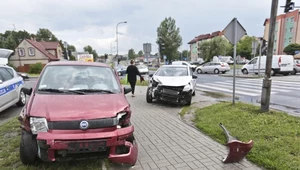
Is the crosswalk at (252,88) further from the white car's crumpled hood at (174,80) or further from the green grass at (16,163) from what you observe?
the green grass at (16,163)

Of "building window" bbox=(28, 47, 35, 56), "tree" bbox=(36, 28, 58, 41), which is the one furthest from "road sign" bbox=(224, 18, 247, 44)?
"tree" bbox=(36, 28, 58, 41)

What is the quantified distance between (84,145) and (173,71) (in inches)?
272

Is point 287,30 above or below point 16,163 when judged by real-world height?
above

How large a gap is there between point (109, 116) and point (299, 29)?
69.1m

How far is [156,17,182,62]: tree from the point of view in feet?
222

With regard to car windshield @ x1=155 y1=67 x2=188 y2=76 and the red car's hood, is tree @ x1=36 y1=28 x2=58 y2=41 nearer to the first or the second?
car windshield @ x1=155 y1=67 x2=188 y2=76

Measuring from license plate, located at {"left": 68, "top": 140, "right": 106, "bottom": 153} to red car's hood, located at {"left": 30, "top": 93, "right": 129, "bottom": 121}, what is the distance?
13.6 inches

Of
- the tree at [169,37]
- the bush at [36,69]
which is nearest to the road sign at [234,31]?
the bush at [36,69]

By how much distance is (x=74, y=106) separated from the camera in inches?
119

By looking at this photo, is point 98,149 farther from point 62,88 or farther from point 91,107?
point 62,88

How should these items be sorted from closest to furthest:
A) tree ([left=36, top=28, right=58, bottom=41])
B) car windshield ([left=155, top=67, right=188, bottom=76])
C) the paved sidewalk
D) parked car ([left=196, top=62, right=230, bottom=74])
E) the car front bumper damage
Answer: the car front bumper damage, the paved sidewalk, car windshield ([left=155, top=67, right=188, bottom=76]), parked car ([left=196, top=62, right=230, bottom=74]), tree ([left=36, top=28, right=58, bottom=41])

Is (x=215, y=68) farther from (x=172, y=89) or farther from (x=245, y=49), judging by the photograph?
(x=245, y=49)

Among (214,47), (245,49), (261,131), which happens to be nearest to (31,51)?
(214,47)

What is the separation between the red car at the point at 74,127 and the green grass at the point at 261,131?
2335mm
